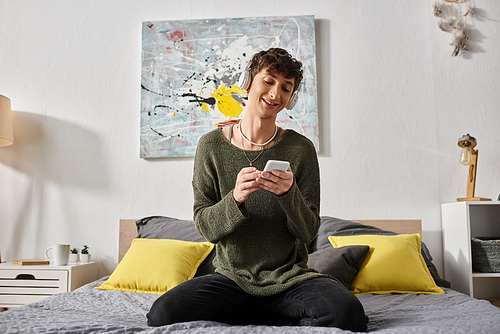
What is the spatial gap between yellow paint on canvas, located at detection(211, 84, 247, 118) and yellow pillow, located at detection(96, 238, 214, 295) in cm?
89

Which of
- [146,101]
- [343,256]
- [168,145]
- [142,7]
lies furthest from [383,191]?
[142,7]

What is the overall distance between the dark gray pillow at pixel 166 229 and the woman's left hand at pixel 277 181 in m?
1.07

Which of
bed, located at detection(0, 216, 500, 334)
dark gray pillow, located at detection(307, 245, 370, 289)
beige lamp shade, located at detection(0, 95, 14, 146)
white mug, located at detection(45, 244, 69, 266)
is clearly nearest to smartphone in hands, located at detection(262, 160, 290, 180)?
bed, located at detection(0, 216, 500, 334)

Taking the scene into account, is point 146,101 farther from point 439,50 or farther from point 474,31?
point 474,31

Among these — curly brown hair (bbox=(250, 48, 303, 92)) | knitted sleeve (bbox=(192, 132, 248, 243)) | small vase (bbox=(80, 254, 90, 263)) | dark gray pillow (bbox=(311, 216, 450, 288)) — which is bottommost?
small vase (bbox=(80, 254, 90, 263))

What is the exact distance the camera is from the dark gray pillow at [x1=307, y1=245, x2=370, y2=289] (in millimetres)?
1738

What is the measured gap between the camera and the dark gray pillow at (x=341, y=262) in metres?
1.74

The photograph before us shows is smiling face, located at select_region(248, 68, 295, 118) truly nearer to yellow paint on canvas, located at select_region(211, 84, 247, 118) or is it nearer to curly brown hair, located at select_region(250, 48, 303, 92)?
curly brown hair, located at select_region(250, 48, 303, 92)

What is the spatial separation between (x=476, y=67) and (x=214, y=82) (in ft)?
5.39

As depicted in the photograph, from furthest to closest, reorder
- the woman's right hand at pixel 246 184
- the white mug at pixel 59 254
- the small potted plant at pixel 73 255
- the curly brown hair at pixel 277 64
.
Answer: the small potted plant at pixel 73 255 → the white mug at pixel 59 254 → the curly brown hair at pixel 277 64 → the woman's right hand at pixel 246 184

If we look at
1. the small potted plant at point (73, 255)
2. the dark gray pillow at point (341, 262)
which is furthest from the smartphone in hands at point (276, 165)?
the small potted plant at point (73, 255)

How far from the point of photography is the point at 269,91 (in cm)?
132

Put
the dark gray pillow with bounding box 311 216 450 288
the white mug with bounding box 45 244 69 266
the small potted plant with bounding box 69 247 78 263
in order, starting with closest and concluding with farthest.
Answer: the dark gray pillow with bounding box 311 216 450 288 < the white mug with bounding box 45 244 69 266 < the small potted plant with bounding box 69 247 78 263

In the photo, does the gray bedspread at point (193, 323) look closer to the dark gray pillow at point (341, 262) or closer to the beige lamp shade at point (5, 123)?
the dark gray pillow at point (341, 262)
